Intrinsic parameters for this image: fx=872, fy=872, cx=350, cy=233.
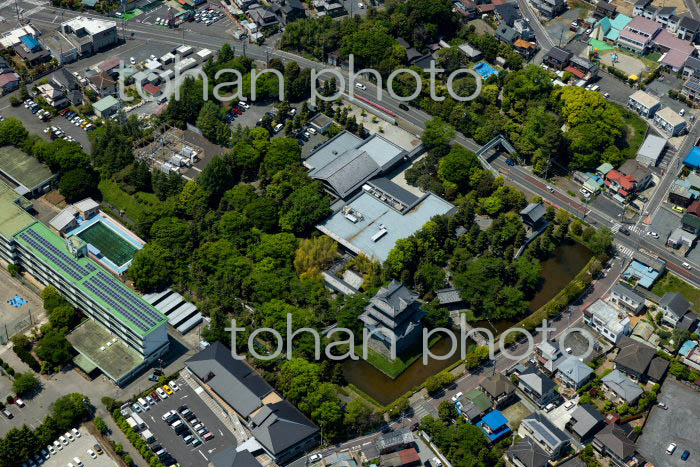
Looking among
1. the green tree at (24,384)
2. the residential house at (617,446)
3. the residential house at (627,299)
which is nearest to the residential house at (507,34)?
the residential house at (627,299)

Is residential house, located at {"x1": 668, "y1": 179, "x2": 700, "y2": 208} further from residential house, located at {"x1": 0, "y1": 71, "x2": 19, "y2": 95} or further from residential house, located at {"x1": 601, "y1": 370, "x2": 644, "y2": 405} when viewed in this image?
residential house, located at {"x1": 0, "y1": 71, "x2": 19, "y2": 95}

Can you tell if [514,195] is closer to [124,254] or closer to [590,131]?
[590,131]

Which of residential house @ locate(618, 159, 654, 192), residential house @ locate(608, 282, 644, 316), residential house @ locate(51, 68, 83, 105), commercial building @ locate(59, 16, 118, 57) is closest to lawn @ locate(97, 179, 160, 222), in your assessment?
residential house @ locate(51, 68, 83, 105)

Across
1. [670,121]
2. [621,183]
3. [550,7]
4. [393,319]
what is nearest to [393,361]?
[393,319]

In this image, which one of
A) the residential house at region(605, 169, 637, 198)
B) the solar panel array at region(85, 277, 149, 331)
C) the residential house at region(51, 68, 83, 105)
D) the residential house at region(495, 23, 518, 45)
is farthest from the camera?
the residential house at region(495, 23, 518, 45)

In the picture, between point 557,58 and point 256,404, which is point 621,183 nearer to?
point 557,58

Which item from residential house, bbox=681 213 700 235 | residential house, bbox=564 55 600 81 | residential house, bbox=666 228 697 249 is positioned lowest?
residential house, bbox=666 228 697 249
